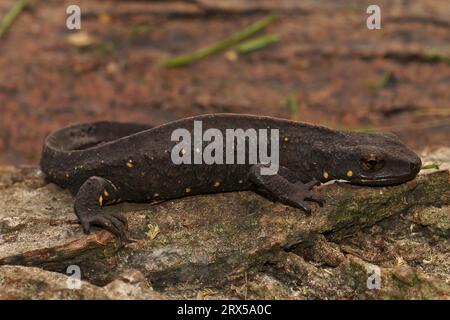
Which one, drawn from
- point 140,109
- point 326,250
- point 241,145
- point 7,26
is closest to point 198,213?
point 241,145

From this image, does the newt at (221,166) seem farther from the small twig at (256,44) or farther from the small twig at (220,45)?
the small twig at (256,44)

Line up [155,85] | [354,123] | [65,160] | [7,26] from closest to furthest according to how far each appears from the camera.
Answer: [65,160]
[354,123]
[155,85]
[7,26]

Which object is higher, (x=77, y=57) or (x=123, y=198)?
(x=77, y=57)

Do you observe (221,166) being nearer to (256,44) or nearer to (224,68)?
(224,68)

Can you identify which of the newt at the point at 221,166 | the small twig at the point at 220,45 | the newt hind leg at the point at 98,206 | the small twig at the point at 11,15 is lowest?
the newt hind leg at the point at 98,206

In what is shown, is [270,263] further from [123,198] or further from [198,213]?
[123,198]

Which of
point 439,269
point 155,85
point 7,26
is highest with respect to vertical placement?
point 7,26

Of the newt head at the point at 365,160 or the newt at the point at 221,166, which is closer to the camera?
the newt head at the point at 365,160

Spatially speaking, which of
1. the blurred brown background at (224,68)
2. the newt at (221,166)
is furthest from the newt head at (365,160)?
the blurred brown background at (224,68)
